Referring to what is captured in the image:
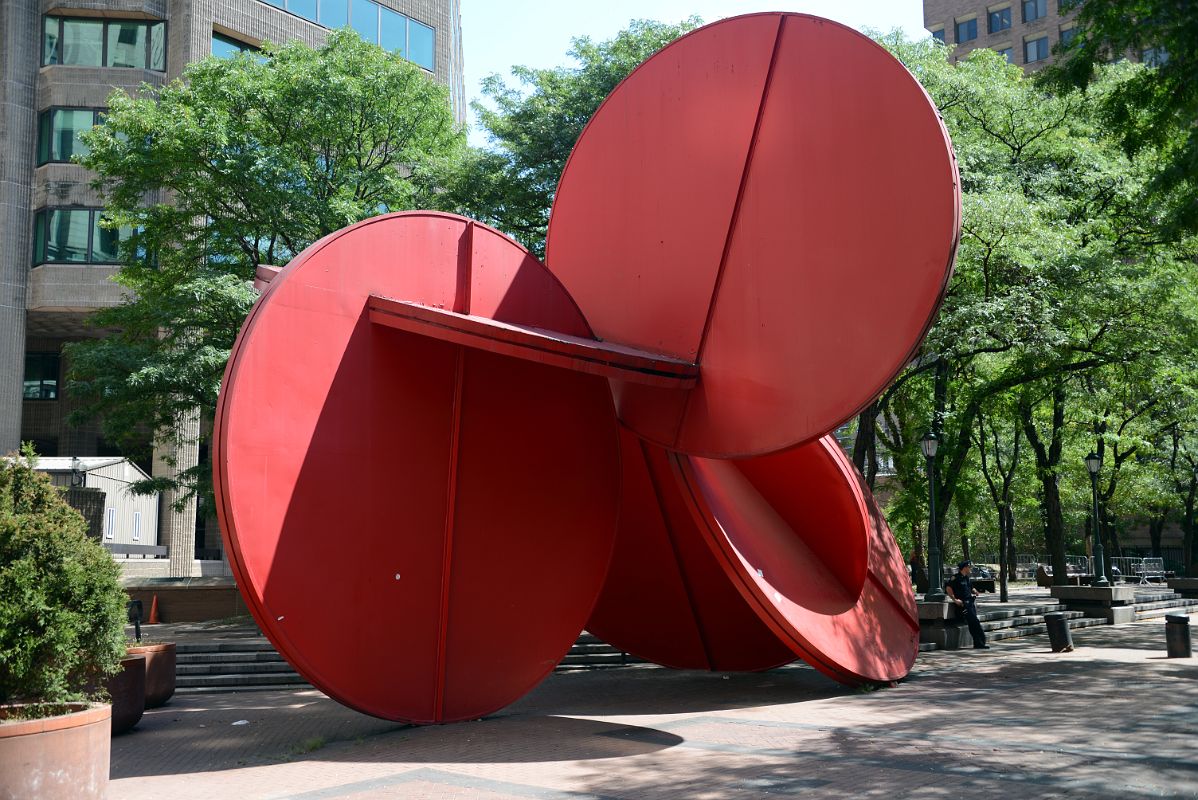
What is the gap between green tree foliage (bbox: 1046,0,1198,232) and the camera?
387 inches

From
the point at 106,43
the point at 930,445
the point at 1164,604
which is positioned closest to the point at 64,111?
the point at 106,43

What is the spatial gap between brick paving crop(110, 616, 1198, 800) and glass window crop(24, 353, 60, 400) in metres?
35.4

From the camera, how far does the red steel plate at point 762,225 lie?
382 inches

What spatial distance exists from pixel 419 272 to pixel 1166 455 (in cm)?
3773

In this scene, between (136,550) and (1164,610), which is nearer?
(1164,610)

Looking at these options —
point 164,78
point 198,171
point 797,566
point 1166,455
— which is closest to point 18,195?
point 164,78

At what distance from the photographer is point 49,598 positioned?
25.5 ft

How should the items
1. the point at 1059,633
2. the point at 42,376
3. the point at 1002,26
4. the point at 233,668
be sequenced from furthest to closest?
the point at 1002,26 → the point at 42,376 → the point at 1059,633 → the point at 233,668

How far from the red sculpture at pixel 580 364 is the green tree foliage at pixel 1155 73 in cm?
252

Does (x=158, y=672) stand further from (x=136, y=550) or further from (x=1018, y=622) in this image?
(x=136, y=550)

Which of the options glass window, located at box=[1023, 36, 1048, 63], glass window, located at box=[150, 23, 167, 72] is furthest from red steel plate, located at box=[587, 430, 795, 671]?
glass window, located at box=[1023, 36, 1048, 63]

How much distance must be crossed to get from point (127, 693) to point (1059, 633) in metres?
14.8

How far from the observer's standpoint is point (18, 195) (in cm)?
3872

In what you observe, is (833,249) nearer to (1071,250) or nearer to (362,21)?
(1071,250)
